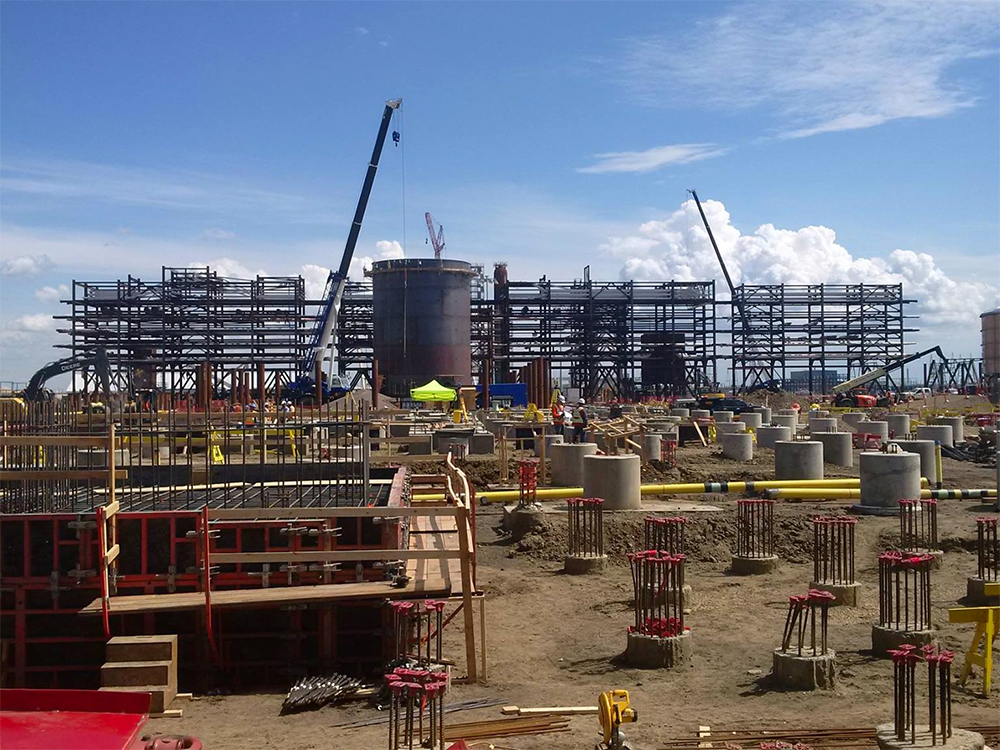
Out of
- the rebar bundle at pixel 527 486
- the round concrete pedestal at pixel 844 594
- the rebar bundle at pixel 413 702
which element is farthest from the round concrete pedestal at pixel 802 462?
the rebar bundle at pixel 413 702

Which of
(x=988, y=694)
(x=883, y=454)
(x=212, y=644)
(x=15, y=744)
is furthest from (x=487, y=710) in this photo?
(x=883, y=454)

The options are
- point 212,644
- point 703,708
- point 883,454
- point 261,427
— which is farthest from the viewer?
point 883,454

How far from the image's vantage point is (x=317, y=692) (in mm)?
9609

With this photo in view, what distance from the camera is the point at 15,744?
403 cm

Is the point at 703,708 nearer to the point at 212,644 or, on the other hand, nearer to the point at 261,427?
the point at 212,644

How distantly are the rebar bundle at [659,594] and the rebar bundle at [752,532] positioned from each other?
15.6ft

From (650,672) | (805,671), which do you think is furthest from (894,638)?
(650,672)

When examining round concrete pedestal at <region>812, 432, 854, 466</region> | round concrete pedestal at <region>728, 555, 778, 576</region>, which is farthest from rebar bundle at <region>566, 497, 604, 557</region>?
round concrete pedestal at <region>812, 432, 854, 466</region>

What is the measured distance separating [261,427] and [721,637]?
6361 millimetres

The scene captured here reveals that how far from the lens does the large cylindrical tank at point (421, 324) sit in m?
66.7

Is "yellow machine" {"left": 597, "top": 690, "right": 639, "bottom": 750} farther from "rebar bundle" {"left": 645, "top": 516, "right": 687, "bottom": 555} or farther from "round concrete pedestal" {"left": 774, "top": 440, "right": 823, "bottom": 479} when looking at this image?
"round concrete pedestal" {"left": 774, "top": 440, "right": 823, "bottom": 479}

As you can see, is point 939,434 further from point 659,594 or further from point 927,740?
point 927,740

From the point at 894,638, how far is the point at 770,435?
2411cm

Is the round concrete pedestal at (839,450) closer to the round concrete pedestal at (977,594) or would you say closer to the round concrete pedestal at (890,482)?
the round concrete pedestal at (890,482)
